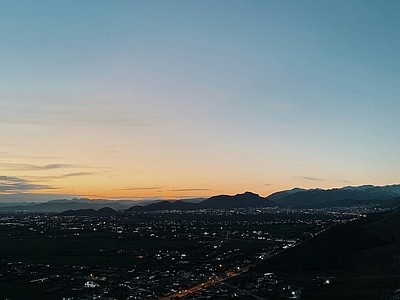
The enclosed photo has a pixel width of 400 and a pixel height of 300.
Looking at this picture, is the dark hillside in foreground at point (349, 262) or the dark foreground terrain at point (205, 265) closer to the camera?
the dark hillside in foreground at point (349, 262)

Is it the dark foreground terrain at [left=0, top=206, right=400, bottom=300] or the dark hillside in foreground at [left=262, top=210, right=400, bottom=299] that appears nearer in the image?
the dark hillside in foreground at [left=262, top=210, right=400, bottom=299]

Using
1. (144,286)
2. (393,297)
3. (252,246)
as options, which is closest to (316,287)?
(393,297)

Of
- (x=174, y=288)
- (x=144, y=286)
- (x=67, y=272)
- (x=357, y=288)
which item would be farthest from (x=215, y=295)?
(x=67, y=272)

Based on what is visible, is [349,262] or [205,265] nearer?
[349,262]

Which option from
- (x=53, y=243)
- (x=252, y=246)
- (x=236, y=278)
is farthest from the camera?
(x=53, y=243)

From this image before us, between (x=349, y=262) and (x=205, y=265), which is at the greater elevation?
(x=349, y=262)

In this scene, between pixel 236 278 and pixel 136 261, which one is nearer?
pixel 236 278

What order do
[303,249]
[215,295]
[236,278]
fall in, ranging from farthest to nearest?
[303,249]
[236,278]
[215,295]

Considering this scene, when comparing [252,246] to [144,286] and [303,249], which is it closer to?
[303,249]
